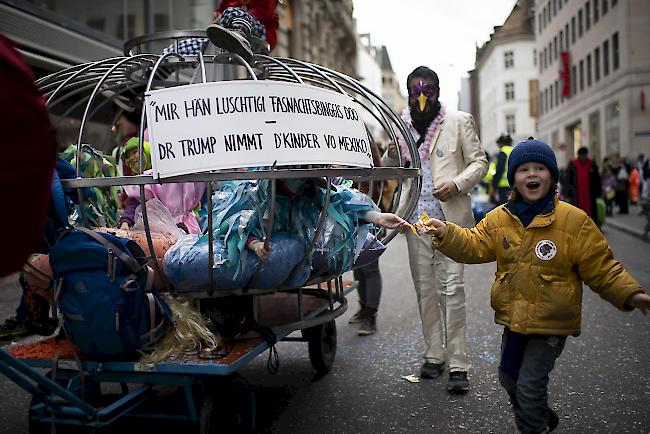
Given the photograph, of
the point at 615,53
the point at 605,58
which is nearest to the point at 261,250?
the point at 615,53

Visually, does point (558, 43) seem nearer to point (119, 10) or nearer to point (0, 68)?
point (119, 10)

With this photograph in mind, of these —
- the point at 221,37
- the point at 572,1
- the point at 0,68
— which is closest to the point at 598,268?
the point at 221,37

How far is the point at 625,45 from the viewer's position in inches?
1080

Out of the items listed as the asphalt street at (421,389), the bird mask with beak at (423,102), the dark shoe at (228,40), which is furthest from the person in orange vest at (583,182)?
the dark shoe at (228,40)

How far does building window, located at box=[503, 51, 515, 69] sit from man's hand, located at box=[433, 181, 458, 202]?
6257cm

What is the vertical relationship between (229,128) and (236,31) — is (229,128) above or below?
A: below

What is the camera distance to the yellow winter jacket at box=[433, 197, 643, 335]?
2959 millimetres

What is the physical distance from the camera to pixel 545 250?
9.92ft

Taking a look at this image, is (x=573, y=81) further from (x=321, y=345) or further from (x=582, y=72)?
(x=321, y=345)

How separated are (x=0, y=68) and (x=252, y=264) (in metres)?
1.67

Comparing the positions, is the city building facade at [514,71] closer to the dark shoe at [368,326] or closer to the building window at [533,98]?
the building window at [533,98]

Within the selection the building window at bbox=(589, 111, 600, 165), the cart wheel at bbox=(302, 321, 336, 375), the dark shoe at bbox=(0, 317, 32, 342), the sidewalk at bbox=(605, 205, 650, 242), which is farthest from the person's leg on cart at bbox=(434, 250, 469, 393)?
the building window at bbox=(589, 111, 600, 165)

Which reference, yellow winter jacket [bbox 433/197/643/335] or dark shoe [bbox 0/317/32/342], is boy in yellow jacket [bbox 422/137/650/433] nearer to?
yellow winter jacket [bbox 433/197/643/335]

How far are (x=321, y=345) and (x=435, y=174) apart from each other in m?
1.39
